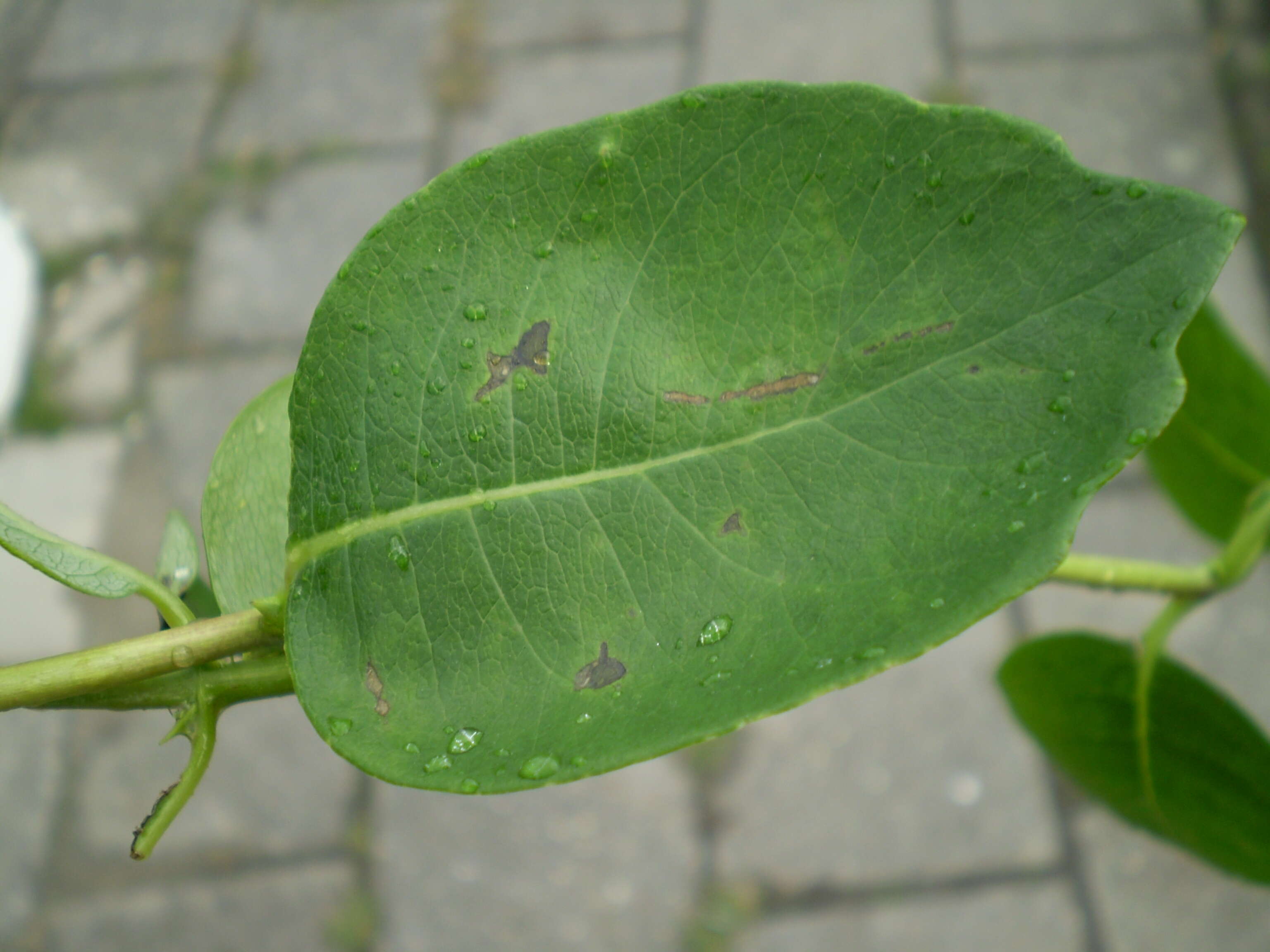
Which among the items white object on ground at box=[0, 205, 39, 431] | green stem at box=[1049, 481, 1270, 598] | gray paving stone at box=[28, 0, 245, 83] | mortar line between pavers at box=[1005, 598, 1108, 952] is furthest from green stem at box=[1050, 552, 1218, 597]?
gray paving stone at box=[28, 0, 245, 83]

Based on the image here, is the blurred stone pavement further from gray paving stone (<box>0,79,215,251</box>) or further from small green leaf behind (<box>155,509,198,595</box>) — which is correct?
small green leaf behind (<box>155,509,198,595</box>)

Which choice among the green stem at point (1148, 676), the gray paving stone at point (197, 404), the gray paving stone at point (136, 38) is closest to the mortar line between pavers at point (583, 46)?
the gray paving stone at point (136, 38)

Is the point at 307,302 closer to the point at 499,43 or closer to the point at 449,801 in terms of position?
the point at 499,43

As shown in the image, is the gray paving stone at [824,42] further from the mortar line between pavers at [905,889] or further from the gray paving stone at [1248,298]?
the mortar line between pavers at [905,889]

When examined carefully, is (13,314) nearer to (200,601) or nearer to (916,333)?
(200,601)

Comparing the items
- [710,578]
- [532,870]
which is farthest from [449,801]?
[710,578]

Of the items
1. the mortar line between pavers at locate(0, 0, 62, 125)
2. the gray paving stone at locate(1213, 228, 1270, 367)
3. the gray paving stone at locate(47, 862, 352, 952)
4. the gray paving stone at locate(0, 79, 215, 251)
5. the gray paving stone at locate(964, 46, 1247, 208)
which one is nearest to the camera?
the gray paving stone at locate(47, 862, 352, 952)
